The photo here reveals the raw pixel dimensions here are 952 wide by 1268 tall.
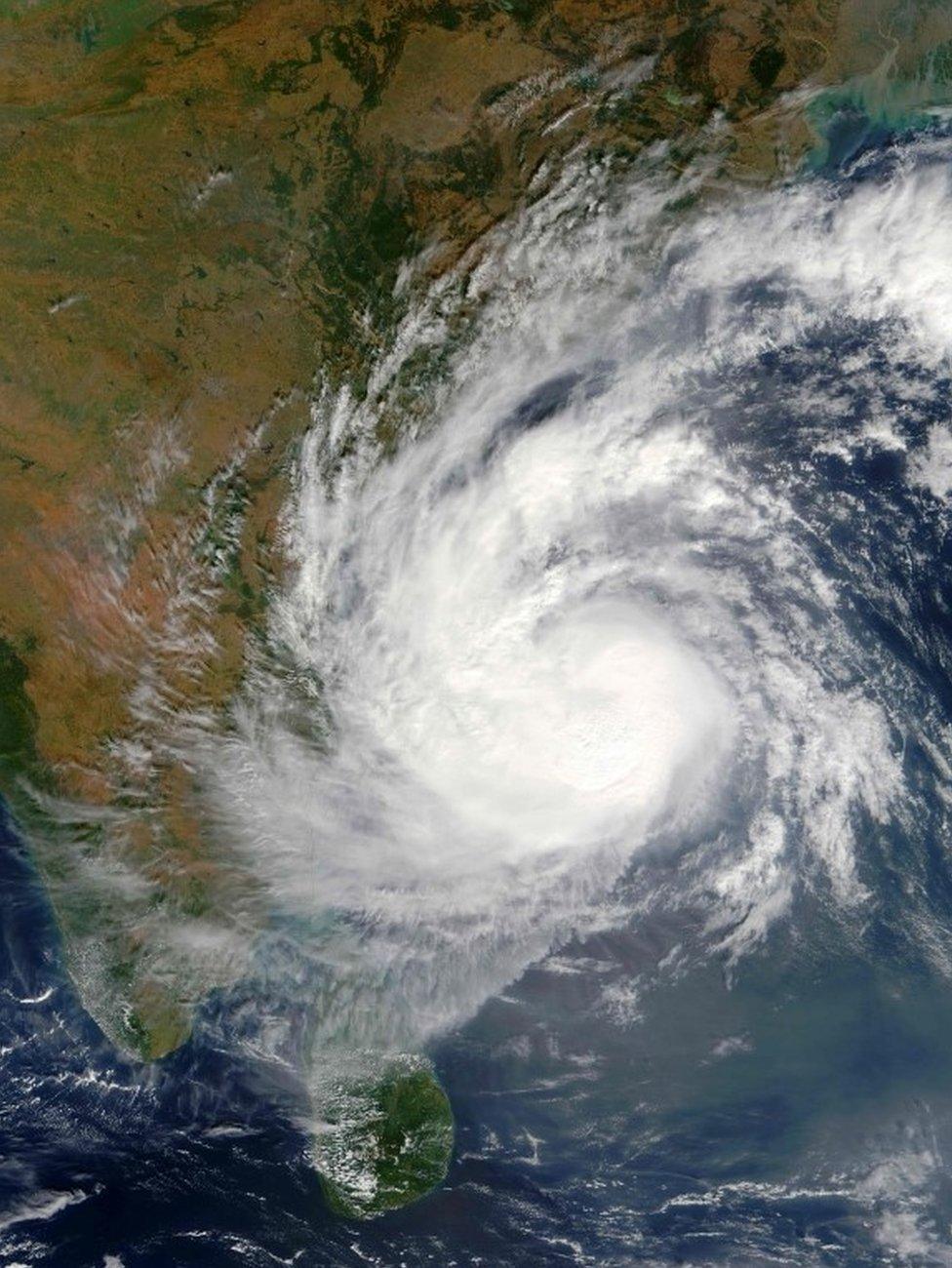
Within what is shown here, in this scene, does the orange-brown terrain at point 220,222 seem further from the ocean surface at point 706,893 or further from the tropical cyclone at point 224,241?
the ocean surface at point 706,893

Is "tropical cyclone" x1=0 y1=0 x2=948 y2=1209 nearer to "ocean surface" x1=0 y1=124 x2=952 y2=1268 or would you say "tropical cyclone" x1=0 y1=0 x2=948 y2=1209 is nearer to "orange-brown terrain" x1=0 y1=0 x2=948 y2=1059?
"orange-brown terrain" x1=0 y1=0 x2=948 y2=1059

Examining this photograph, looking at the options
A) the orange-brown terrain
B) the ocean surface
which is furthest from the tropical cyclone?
the ocean surface

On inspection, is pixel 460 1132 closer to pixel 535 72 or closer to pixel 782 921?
pixel 782 921

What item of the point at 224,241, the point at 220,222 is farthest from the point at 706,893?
the point at 220,222

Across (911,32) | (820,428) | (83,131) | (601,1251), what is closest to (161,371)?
(83,131)

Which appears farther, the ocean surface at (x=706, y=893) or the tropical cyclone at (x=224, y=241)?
the ocean surface at (x=706, y=893)

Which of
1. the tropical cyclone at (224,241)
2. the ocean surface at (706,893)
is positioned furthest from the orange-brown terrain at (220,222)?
the ocean surface at (706,893)
